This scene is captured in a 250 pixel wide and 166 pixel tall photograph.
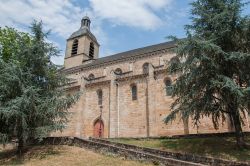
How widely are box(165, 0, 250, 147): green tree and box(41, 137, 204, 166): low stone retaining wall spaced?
3.55 meters

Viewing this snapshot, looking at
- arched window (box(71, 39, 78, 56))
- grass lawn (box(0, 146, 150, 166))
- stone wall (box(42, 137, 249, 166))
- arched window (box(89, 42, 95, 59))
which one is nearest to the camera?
stone wall (box(42, 137, 249, 166))

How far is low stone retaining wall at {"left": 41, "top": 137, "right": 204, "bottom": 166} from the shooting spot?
1223 cm

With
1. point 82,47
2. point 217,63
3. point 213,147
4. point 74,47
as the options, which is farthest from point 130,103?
point 74,47

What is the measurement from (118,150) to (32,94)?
228 inches

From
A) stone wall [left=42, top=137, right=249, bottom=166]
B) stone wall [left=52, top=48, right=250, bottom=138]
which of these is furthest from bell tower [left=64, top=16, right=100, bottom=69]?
stone wall [left=42, top=137, right=249, bottom=166]

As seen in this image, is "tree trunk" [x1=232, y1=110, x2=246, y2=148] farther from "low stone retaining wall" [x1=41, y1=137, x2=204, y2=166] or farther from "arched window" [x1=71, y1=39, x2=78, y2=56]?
"arched window" [x1=71, y1=39, x2=78, y2=56]

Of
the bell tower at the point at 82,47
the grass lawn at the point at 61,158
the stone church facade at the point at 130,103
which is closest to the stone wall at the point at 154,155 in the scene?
the grass lawn at the point at 61,158

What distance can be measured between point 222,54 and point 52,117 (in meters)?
10.5

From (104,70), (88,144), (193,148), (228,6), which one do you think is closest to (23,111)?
(88,144)

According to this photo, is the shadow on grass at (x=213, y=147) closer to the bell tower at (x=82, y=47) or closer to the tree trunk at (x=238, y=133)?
the tree trunk at (x=238, y=133)

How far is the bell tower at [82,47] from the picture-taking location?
43.7 meters

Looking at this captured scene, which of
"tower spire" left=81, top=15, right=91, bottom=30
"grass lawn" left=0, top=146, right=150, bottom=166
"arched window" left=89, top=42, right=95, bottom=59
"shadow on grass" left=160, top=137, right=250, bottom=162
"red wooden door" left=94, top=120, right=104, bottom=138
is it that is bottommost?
"grass lawn" left=0, top=146, right=150, bottom=166

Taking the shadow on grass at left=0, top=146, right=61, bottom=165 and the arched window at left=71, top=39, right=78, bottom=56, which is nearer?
the shadow on grass at left=0, top=146, right=61, bottom=165

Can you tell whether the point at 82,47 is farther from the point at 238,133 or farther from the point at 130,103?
the point at 238,133
